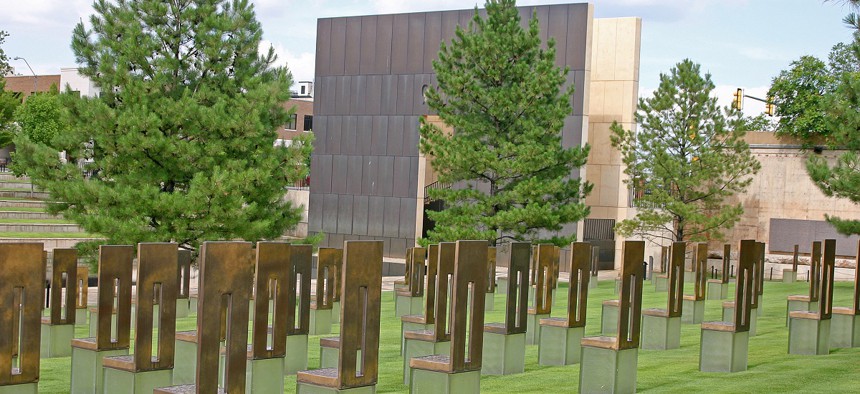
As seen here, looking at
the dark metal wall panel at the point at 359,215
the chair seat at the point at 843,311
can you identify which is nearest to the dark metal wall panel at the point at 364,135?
the dark metal wall panel at the point at 359,215

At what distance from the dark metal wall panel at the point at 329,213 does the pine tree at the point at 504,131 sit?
16891mm

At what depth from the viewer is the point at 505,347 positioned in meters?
11.4

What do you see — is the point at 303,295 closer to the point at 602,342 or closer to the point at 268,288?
the point at 268,288

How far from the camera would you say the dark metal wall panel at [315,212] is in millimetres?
46750

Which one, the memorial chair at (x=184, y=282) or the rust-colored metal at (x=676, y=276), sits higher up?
the rust-colored metal at (x=676, y=276)

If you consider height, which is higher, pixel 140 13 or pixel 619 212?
pixel 140 13

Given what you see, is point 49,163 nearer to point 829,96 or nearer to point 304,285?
point 304,285

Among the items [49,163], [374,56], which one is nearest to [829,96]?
[49,163]

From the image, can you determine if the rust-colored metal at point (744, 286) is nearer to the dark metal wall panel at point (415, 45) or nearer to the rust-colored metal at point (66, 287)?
the rust-colored metal at point (66, 287)

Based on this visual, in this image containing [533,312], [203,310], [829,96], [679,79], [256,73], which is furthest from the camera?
[679,79]

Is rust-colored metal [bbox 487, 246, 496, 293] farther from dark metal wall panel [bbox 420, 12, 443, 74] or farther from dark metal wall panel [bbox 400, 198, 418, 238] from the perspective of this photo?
dark metal wall panel [bbox 420, 12, 443, 74]

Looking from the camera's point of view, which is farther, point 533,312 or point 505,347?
point 533,312

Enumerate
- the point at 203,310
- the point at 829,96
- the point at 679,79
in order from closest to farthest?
the point at 203,310 → the point at 829,96 → the point at 679,79

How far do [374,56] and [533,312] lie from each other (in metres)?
31.8
